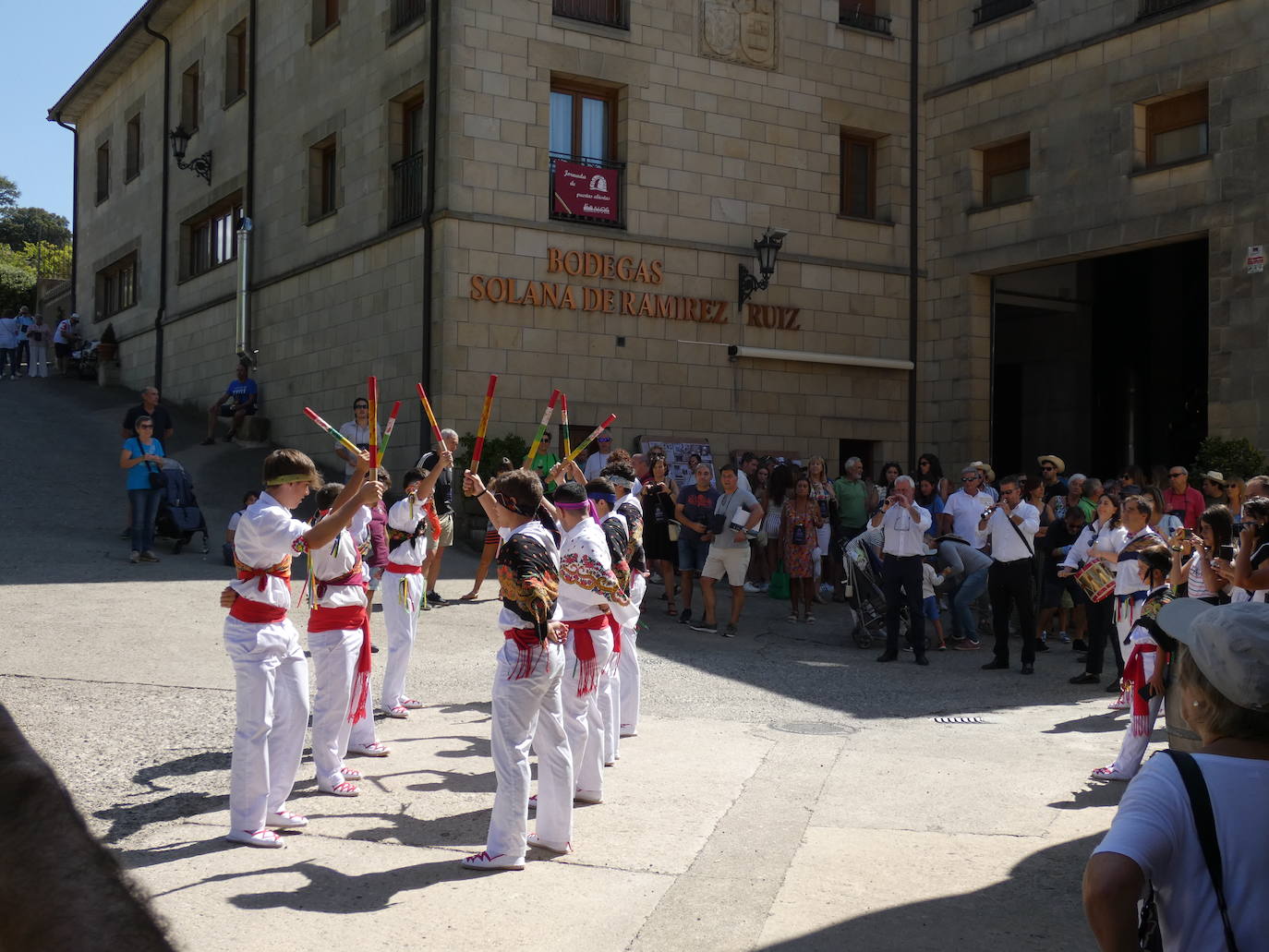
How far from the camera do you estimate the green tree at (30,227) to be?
67.0 m

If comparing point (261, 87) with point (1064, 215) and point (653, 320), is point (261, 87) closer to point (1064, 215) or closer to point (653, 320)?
point (653, 320)

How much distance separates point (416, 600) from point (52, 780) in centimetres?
778

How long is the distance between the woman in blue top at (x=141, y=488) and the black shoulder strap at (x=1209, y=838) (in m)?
13.3

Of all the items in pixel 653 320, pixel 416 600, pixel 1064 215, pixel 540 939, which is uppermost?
pixel 1064 215

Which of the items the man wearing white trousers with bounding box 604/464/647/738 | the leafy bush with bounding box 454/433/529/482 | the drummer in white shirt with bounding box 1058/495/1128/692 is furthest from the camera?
the leafy bush with bounding box 454/433/529/482

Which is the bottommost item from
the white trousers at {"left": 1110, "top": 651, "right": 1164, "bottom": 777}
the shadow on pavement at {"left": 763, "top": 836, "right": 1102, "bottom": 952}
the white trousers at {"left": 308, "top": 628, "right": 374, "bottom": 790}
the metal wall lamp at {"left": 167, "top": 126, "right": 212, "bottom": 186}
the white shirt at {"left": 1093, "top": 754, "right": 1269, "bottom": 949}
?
the shadow on pavement at {"left": 763, "top": 836, "right": 1102, "bottom": 952}

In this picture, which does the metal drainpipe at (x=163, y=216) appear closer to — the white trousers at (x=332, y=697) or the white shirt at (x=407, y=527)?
the white shirt at (x=407, y=527)

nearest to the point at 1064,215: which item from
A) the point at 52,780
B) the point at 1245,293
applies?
the point at 1245,293

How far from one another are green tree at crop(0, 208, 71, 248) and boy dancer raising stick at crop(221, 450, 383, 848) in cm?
6850

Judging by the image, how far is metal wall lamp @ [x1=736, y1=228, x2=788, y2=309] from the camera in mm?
18672

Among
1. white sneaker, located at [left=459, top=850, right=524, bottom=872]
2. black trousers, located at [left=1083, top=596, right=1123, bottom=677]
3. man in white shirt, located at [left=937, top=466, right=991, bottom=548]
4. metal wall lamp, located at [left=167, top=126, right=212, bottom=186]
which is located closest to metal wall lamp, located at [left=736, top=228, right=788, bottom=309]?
man in white shirt, located at [left=937, top=466, right=991, bottom=548]

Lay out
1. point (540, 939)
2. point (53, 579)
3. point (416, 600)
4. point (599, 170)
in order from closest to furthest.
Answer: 1. point (540, 939)
2. point (416, 600)
3. point (53, 579)
4. point (599, 170)

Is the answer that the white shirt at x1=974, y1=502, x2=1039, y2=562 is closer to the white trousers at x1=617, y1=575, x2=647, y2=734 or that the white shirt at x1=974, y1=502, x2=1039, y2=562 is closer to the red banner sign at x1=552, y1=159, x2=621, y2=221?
the white trousers at x1=617, y1=575, x2=647, y2=734

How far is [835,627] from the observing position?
554 inches
